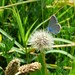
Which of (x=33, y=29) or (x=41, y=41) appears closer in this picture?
(x=41, y=41)

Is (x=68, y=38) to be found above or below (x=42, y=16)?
below

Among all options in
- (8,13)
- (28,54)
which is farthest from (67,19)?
(28,54)

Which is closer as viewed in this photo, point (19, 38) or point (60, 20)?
point (19, 38)

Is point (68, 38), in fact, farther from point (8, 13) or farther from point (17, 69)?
point (17, 69)

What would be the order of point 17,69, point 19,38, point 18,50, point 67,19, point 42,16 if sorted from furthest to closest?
point 67,19, point 42,16, point 19,38, point 18,50, point 17,69

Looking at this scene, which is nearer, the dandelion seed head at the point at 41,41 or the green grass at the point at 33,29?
the dandelion seed head at the point at 41,41

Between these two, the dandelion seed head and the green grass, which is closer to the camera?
the dandelion seed head

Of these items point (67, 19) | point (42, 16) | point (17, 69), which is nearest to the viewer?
point (17, 69)
